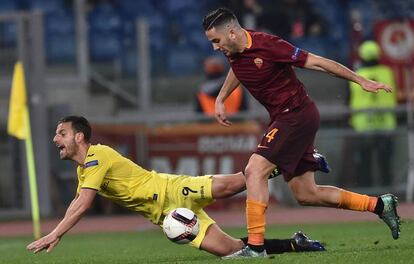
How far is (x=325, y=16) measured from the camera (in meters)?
20.9

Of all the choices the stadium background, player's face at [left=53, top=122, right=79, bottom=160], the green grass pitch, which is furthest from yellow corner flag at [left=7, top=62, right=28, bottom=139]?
player's face at [left=53, top=122, right=79, bottom=160]

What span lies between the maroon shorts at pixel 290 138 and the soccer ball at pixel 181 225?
2.49ft

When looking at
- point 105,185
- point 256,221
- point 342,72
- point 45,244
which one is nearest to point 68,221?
point 45,244

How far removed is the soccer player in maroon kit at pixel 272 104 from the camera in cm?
866

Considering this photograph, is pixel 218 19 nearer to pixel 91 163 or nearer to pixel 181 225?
Answer: pixel 91 163

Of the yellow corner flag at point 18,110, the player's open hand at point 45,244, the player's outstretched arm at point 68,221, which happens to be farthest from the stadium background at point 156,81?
the player's open hand at point 45,244

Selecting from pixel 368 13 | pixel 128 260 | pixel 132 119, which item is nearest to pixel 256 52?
pixel 128 260

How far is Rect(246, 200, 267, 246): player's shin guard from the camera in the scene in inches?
339

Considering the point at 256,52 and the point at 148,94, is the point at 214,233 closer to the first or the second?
the point at 256,52

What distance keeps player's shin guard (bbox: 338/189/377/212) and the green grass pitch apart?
0.36 meters

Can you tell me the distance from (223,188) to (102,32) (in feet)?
39.1

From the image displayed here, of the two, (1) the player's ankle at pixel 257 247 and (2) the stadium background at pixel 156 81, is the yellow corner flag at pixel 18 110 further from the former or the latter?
(1) the player's ankle at pixel 257 247

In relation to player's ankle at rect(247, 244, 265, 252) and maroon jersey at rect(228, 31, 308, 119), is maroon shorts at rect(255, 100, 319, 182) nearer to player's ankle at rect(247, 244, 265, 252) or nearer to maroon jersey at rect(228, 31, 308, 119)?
maroon jersey at rect(228, 31, 308, 119)

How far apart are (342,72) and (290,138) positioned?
0.70 metres
